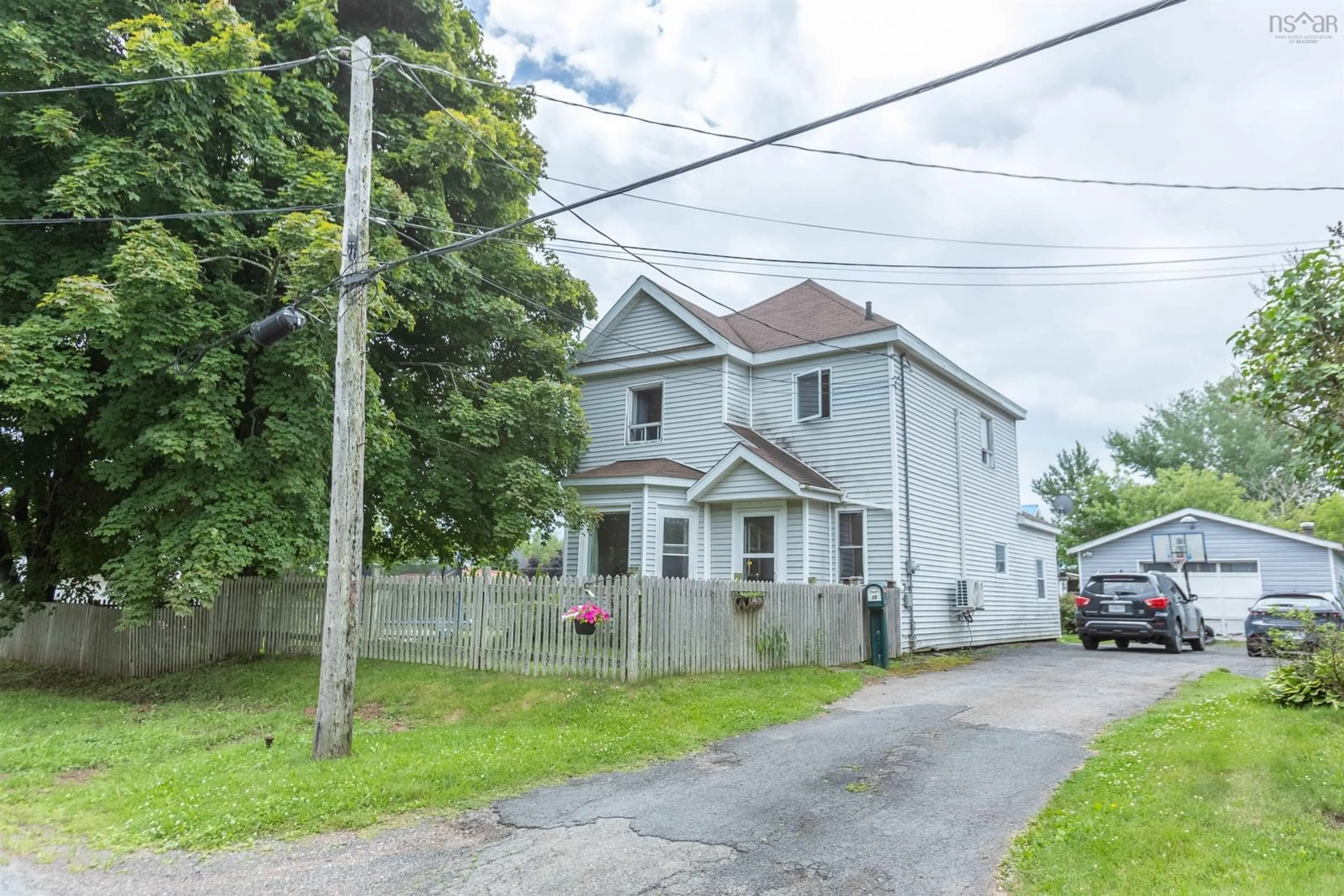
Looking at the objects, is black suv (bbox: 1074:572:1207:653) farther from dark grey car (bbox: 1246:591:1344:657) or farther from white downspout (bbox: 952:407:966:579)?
white downspout (bbox: 952:407:966:579)

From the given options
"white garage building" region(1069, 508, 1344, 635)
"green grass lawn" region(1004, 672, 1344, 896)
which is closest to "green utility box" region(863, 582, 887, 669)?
"green grass lawn" region(1004, 672, 1344, 896)

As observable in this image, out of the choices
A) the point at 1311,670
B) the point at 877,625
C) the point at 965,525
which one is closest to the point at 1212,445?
the point at 965,525

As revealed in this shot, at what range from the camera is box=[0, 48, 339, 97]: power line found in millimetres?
9461

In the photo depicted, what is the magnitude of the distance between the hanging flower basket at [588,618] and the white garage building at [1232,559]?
73.4ft

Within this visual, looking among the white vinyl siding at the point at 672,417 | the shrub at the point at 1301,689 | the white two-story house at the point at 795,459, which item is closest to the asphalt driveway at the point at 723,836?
the shrub at the point at 1301,689

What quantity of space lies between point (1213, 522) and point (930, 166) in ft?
77.3

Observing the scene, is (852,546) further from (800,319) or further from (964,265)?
(964,265)

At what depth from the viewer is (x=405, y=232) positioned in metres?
14.4

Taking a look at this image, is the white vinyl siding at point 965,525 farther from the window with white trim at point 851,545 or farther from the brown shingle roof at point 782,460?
the brown shingle roof at point 782,460

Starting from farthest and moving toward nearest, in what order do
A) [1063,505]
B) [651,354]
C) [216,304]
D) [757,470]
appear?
[1063,505] → [651,354] → [757,470] → [216,304]

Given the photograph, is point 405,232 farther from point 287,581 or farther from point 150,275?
point 287,581

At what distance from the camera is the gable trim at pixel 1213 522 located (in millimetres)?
24234

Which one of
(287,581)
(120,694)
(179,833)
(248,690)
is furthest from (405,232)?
(179,833)

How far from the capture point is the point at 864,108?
5578 millimetres
